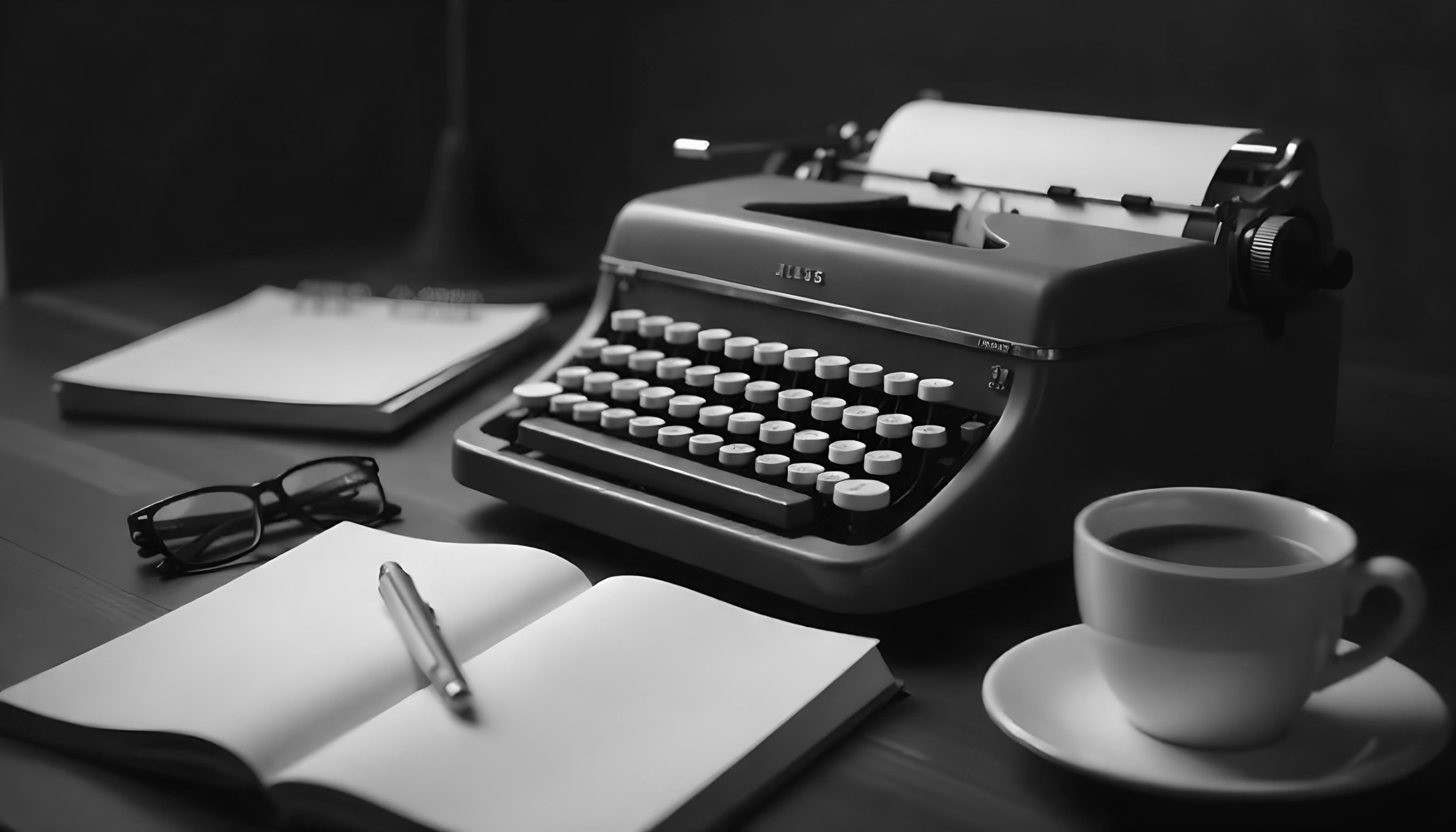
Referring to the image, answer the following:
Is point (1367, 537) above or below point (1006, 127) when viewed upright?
below

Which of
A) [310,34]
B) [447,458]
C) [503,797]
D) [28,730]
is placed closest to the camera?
[503,797]

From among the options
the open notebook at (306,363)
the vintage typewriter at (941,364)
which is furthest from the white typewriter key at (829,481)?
the open notebook at (306,363)

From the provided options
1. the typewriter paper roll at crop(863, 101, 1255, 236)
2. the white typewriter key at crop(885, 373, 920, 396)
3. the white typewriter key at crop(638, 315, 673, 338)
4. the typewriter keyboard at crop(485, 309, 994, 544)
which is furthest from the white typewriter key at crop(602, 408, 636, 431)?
the typewriter paper roll at crop(863, 101, 1255, 236)

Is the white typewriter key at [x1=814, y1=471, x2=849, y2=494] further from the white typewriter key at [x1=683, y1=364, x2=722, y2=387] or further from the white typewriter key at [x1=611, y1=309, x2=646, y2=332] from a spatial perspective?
the white typewriter key at [x1=611, y1=309, x2=646, y2=332]

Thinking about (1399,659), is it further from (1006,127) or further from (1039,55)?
(1039,55)

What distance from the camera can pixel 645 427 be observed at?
985mm

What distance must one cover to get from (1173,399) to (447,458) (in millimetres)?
599

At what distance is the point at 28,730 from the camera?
70 centimetres

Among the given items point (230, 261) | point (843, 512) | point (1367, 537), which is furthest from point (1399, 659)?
point (230, 261)

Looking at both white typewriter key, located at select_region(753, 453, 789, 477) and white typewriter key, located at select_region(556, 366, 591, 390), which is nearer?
white typewriter key, located at select_region(753, 453, 789, 477)

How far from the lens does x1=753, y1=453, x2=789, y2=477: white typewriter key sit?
0.90 metres

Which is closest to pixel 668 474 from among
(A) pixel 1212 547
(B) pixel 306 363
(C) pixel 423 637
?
(C) pixel 423 637

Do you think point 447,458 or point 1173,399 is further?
point 447,458

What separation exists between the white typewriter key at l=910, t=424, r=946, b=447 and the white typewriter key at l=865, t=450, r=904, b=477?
16 mm
